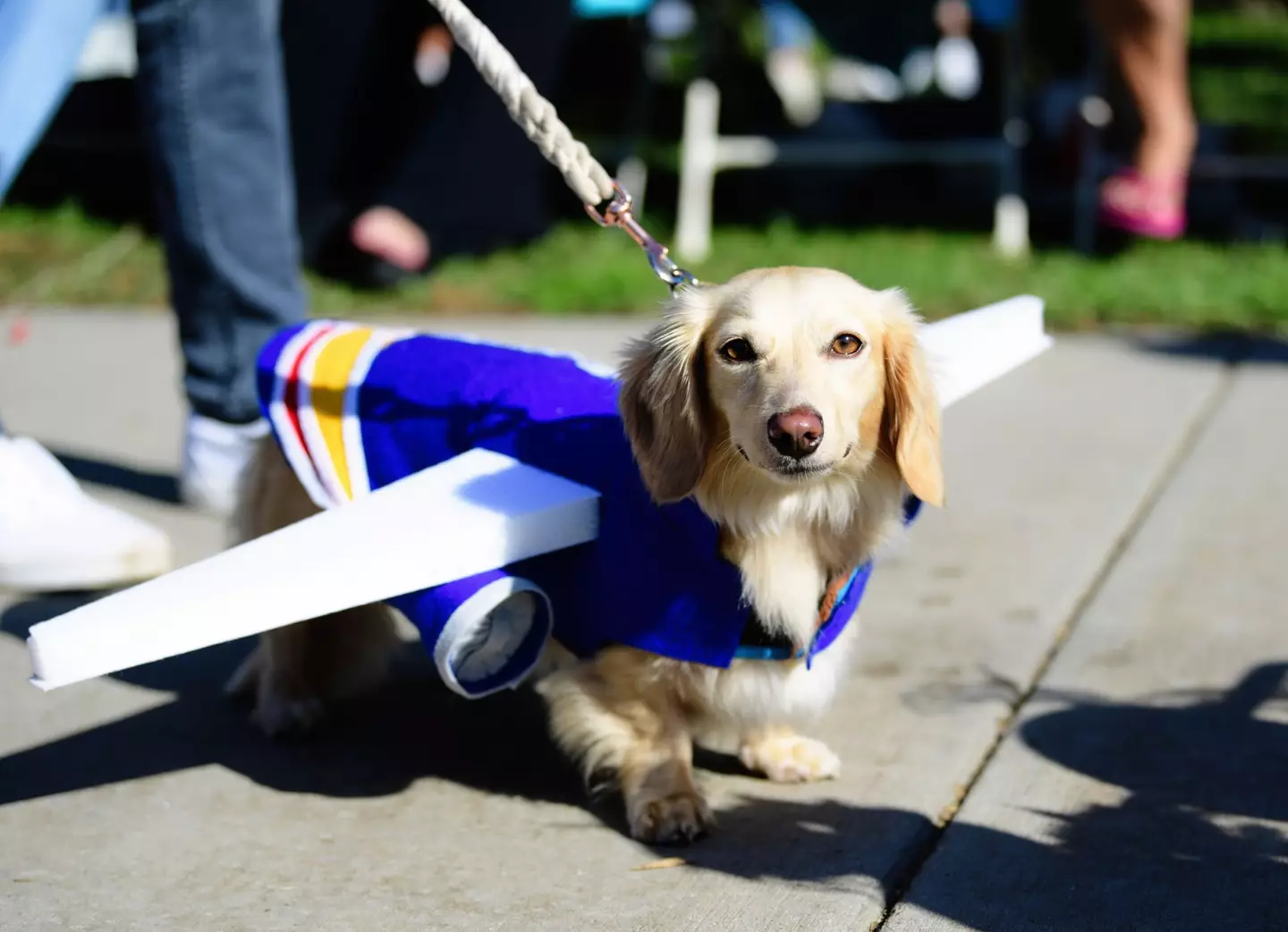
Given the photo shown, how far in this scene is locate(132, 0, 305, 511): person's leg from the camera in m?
3.58

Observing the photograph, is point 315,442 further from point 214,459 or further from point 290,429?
point 214,459

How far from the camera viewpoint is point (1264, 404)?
4.62 meters

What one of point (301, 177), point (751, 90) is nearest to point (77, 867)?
point (301, 177)

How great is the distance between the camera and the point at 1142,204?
6.28 meters

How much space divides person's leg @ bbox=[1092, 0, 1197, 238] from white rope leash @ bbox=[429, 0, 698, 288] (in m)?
4.15

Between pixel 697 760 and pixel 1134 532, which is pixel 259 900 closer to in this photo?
pixel 697 760

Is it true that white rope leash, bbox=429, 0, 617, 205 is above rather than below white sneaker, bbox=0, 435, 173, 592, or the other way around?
above

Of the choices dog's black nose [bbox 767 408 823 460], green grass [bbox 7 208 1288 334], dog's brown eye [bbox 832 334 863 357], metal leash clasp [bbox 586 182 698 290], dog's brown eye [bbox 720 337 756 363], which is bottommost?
green grass [bbox 7 208 1288 334]

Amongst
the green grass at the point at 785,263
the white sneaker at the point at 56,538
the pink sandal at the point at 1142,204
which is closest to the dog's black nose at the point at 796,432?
the white sneaker at the point at 56,538

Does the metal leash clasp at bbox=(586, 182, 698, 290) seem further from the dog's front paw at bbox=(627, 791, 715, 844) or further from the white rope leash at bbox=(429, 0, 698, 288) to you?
the dog's front paw at bbox=(627, 791, 715, 844)

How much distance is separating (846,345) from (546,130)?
0.68 m

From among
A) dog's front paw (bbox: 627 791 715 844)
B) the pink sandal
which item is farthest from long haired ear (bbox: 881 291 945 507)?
the pink sandal

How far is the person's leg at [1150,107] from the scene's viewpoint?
6254 mm

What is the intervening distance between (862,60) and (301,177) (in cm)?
299
